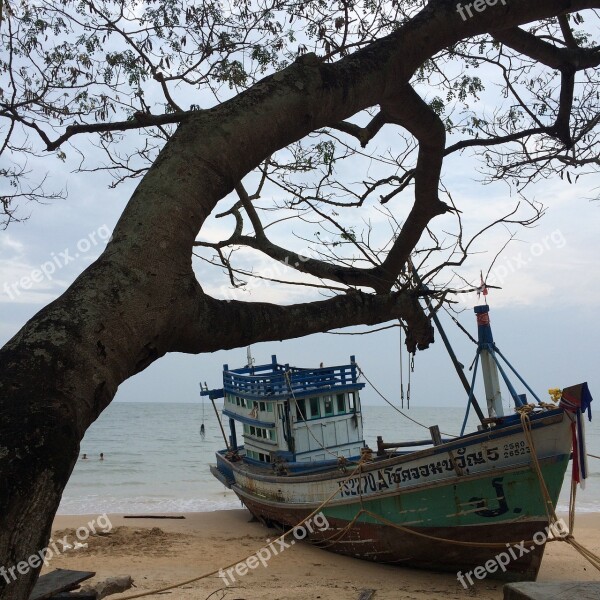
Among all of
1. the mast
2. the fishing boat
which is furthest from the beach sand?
the mast

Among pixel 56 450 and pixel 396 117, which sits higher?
pixel 396 117

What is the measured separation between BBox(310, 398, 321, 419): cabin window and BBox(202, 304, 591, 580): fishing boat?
0.20 metres

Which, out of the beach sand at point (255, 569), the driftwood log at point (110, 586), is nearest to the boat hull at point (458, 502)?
the beach sand at point (255, 569)

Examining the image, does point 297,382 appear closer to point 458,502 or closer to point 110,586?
point 458,502

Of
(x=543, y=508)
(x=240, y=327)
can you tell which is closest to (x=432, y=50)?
(x=240, y=327)

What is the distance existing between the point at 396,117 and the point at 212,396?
10.6 m

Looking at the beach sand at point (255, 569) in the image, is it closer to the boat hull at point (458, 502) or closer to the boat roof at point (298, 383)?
the boat hull at point (458, 502)

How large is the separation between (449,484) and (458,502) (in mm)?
258

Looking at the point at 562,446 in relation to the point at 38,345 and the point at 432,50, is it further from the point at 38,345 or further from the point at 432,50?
the point at 38,345

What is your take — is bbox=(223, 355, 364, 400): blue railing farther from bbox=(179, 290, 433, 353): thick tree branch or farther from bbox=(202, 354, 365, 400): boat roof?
bbox=(179, 290, 433, 353): thick tree branch

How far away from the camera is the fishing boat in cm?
720

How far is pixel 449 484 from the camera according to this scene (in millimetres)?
7887

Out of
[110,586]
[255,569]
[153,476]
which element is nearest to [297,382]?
[255,569]

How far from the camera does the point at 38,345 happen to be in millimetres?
1924
